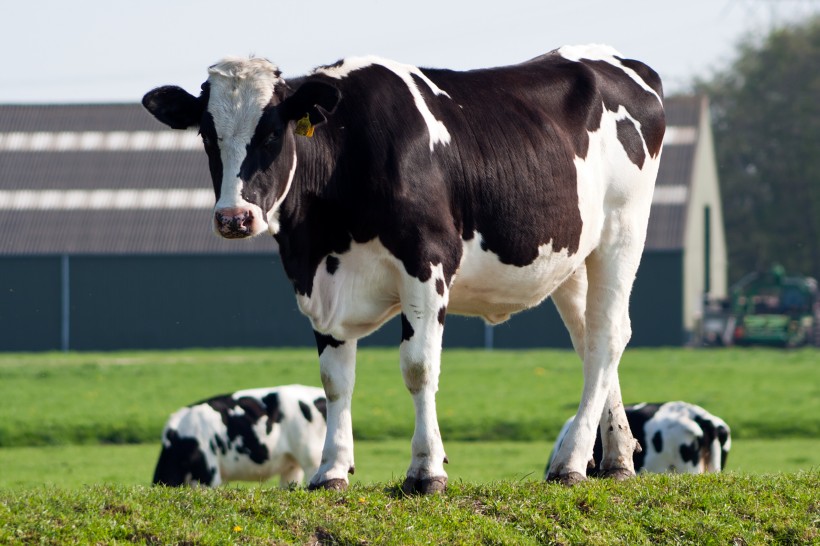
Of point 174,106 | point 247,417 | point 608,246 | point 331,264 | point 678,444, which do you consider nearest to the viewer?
point 331,264

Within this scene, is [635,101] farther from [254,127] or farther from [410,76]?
[254,127]

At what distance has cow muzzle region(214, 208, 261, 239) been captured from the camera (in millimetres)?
7484

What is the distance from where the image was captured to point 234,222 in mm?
7520

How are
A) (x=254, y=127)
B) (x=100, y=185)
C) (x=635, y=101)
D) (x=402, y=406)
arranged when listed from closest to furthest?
(x=254, y=127) → (x=635, y=101) → (x=402, y=406) → (x=100, y=185)

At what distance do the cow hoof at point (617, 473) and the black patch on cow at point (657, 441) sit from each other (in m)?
5.36

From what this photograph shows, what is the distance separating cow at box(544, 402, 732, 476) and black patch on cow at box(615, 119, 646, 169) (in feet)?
17.6

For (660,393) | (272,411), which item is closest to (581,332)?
(272,411)

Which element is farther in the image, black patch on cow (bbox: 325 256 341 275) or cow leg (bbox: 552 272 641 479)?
cow leg (bbox: 552 272 641 479)

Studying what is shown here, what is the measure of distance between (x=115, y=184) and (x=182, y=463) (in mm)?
40327

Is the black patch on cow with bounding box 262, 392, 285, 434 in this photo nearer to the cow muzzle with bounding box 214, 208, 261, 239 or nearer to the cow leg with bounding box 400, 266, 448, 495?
the cow leg with bounding box 400, 266, 448, 495

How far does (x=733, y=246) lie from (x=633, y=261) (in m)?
71.3

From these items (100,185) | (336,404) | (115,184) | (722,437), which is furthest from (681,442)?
(100,185)

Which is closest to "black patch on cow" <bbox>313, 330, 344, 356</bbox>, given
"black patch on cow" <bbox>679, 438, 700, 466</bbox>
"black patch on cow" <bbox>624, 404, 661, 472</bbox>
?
"black patch on cow" <bbox>624, 404, 661, 472</bbox>

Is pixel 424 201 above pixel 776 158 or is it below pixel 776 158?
above
